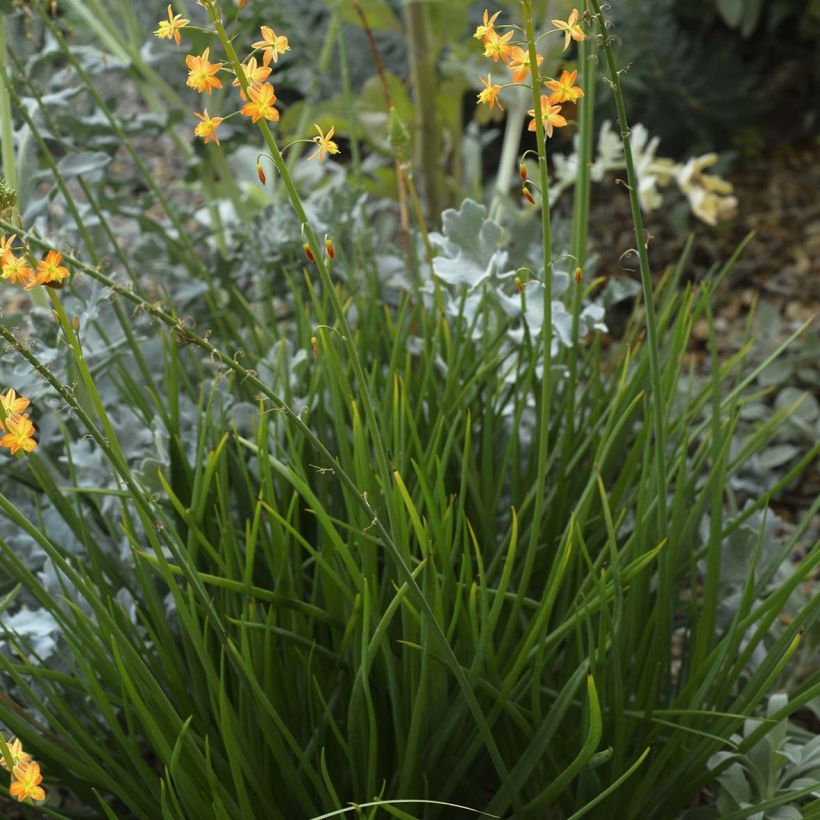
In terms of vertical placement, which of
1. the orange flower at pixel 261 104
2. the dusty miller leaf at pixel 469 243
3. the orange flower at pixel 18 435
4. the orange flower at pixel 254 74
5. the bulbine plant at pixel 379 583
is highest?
the orange flower at pixel 254 74

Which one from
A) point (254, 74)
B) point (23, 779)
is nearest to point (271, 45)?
point (254, 74)

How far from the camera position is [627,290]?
49.9 inches

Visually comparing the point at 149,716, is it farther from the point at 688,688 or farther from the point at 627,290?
the point at 627,290

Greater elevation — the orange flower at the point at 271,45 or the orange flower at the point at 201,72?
the orange flower at the point at 271,45

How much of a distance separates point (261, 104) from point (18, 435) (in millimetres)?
216

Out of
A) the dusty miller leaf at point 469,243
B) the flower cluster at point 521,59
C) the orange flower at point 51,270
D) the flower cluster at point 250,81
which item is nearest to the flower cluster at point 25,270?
the orange flower at point 51,270

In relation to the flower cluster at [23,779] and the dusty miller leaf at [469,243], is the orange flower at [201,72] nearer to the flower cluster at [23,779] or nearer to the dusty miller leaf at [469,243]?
the flower cluster at [23,779]

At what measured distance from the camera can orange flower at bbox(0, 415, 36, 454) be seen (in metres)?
0.55

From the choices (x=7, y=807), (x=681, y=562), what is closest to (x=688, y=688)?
(x=681, y=562)

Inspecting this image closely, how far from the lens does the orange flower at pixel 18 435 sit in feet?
1.82

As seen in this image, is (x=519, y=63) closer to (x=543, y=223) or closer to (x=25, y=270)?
(x=543, y=223)

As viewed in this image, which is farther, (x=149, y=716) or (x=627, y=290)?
(x=627, y=290)

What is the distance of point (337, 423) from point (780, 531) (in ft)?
3.01

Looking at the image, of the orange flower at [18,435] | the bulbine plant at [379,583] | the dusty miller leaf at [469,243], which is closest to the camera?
the orange flower at [18,435]
